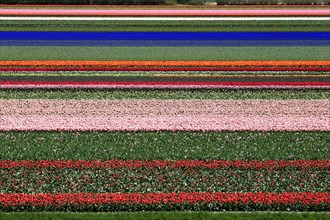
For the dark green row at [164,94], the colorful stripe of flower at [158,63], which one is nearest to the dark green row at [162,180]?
the dark green row at [164,94]

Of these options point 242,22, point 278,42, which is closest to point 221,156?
point 278,42

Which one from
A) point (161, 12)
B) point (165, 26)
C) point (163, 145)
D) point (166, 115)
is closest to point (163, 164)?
point (163, 145)

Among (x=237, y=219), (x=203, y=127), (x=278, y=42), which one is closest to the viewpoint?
(x=237, y=219)

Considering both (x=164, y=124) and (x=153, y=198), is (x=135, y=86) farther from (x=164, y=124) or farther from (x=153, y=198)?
(x=153, y=198)

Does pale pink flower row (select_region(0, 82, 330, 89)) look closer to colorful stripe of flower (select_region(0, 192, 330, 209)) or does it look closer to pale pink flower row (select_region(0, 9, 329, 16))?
colorful stripe of flower (select_region(0, 192, 330, 209))

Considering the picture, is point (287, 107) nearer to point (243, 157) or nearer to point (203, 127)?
point (203, 127)

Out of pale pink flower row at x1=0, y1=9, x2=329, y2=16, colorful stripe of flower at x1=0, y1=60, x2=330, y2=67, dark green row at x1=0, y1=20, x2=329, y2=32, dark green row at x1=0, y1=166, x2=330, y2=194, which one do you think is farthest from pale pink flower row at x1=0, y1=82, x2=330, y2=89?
pale pink flower row at x1=0, y1=9, x2=329, y2=16
